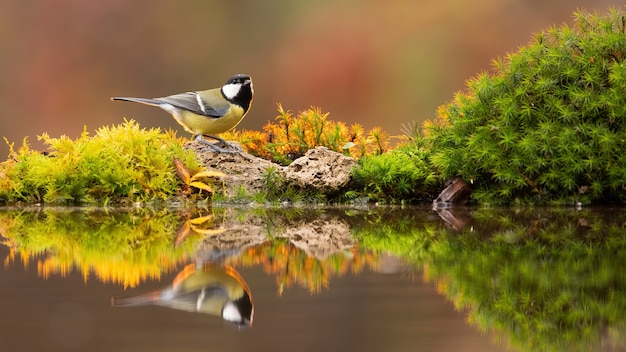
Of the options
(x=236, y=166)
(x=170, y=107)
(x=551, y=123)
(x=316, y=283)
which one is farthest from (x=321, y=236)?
(x=170, y=107)

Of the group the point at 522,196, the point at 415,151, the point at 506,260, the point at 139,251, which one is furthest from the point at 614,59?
the point at 139,251

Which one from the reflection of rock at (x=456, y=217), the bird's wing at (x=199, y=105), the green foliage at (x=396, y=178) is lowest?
the reflection of rock at (x=456, y=217)

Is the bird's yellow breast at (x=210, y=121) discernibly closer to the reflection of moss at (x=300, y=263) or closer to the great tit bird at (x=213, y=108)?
the great tit bird at (x=213, y=108)

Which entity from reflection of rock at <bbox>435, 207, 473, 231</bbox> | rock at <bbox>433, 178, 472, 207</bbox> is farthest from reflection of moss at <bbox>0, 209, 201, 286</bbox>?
rock at <bbox>433, 178, 472, 207</bbox>

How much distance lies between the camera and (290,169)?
643cm

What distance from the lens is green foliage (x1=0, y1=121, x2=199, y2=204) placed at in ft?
20.8

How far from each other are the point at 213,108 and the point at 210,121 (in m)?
0.11

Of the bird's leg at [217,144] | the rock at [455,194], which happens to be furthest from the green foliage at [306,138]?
the rock at [455,194]

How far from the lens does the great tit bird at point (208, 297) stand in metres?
2.65

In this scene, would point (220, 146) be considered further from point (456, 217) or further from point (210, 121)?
point (456, 217)

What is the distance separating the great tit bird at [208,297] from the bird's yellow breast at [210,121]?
3.69 m

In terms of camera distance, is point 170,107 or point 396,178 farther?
point 170,107

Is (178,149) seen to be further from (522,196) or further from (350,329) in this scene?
(350,329)

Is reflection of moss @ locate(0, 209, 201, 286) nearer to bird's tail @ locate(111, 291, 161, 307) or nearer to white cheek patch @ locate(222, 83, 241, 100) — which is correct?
bird's tail @ locate(111, 291, 161, 307)
